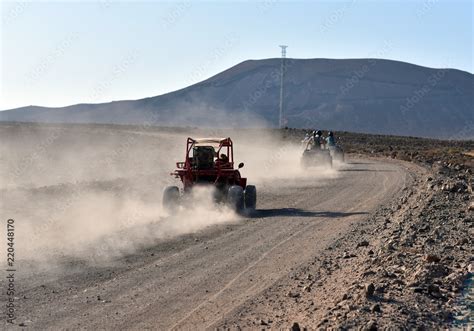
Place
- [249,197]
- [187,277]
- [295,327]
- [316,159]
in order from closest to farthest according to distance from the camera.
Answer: [295,327] → [187,277] → [249,197] → [316,159]

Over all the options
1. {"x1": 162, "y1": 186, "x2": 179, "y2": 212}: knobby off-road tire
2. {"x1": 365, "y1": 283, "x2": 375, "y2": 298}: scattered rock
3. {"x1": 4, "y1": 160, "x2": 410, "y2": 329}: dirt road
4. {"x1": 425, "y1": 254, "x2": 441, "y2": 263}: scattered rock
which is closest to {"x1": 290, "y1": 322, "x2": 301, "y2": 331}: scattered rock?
{"x1": 4, "y1": 160, "x2": 410, "y2": 329}: dirt road

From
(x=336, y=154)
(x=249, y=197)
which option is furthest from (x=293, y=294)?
(x=336, y=154)

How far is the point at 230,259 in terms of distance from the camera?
1262 cm

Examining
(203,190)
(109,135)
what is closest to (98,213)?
(203,190)

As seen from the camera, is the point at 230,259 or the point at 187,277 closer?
the point at 187,277

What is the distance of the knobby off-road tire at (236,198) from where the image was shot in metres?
18.5

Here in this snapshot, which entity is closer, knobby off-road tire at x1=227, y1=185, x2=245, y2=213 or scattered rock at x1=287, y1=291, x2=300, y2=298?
scattered rock at x1=287, y1=291, x2=300, y2=298

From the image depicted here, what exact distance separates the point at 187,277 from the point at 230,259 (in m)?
1.51

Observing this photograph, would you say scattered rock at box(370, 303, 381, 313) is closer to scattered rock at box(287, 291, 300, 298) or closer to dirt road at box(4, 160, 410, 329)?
scattered rock at box(287, 291, 300, 298)

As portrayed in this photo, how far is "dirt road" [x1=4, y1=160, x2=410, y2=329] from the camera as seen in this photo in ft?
30.1

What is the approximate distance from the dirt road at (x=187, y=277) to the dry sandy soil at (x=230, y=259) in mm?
26

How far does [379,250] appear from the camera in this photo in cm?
1238

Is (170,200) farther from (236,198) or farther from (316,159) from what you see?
(316,159)

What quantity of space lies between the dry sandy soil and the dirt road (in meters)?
0.03
